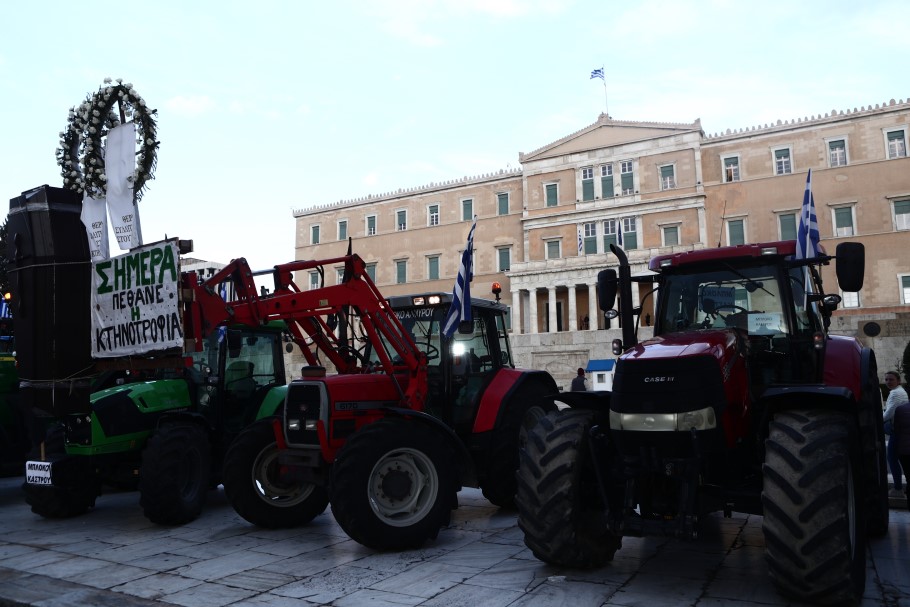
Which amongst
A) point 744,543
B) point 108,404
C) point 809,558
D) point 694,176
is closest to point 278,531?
point 108,404

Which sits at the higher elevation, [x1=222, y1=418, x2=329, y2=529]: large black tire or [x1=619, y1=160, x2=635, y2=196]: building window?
[x1=619, y1=160, x2=635, y2=196]: building window

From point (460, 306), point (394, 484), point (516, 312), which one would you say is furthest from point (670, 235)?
point (394, 484)

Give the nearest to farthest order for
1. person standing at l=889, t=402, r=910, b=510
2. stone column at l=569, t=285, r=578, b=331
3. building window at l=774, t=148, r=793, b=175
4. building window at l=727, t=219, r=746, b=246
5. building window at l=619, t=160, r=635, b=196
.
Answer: person standing at l=889, t=402, r=910, b=510 < building window at l=774, t=148, r=793, b=175 < building window at l=727, t=219, r=746, b=246 < stone column at l=569, t=285, r=578, b=331 < building window at l=619, t=160, r=635, b=196

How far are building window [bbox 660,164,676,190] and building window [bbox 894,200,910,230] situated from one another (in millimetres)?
11389

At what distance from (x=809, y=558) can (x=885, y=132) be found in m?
39.1

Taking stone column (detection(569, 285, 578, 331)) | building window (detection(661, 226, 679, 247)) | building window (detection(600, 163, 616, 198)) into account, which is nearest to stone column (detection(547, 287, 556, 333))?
stone column (detection(569, 285, 578, 331))

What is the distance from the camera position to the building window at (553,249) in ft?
141

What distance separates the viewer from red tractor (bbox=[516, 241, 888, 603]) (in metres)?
4.02

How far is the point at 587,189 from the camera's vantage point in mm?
42656

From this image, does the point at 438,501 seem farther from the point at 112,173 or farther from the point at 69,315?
the point at 112,173

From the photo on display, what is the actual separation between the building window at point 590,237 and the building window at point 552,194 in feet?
8.70

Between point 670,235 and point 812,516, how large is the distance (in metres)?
37.9

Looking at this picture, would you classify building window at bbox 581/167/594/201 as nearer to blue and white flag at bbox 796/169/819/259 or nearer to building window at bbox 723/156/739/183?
building window at bbox 723/156/739/183

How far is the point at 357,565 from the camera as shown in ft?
18.1
